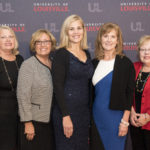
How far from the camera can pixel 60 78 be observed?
1744mm

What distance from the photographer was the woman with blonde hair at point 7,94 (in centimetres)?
206

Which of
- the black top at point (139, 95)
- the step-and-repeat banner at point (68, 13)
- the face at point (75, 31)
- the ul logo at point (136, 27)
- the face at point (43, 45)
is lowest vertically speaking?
the black top at point (139, 95)

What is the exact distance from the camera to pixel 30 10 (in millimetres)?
2559

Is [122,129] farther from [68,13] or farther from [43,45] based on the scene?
[68,13]

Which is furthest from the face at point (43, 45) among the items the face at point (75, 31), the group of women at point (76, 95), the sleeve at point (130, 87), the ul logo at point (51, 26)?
the sleeve at point (130, 87)

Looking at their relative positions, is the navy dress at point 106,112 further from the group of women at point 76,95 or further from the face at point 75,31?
the face at point 75,31

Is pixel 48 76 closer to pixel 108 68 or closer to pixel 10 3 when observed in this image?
pixel 108 68

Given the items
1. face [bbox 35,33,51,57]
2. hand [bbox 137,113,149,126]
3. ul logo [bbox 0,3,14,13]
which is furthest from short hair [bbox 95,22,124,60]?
ul logo [bbox 0,3,14,13]

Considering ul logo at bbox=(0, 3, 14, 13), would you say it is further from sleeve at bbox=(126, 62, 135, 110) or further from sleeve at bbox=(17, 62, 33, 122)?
sleeve at bbox=(126, 62, 135, 110)

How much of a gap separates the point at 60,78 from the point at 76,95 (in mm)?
228

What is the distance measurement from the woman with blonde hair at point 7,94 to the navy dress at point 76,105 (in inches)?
20.6

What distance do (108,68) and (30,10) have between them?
1.34m

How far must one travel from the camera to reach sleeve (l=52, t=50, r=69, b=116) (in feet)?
5.69

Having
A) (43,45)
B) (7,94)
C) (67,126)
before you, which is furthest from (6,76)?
(67,126)
